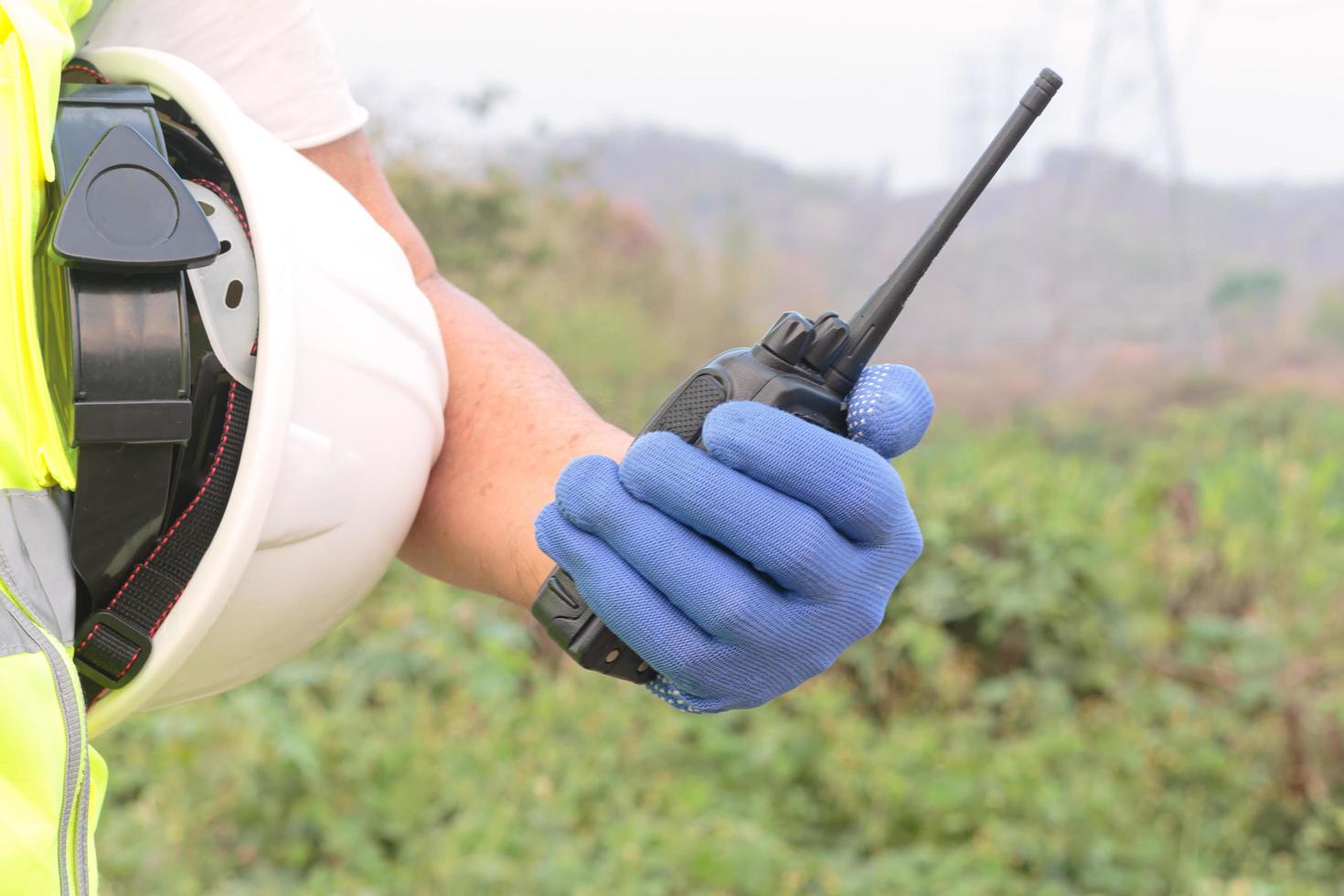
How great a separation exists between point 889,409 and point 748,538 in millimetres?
142

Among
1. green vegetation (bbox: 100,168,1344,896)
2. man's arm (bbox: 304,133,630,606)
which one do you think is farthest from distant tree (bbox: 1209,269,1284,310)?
man's arm (bbox: 304,133,630,606)

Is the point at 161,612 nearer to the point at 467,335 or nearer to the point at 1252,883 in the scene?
the point at 467,335

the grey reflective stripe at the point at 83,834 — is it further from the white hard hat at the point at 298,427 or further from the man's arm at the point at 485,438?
the man's arm at the point at 485,438

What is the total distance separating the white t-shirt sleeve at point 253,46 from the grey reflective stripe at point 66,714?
1.82ft

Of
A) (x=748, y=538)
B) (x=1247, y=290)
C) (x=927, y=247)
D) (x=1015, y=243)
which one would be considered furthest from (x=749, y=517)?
(x=1247, y=290)

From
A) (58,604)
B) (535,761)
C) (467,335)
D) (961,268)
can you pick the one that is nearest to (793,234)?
(961,268)

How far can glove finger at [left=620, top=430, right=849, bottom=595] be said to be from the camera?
857 millimetres

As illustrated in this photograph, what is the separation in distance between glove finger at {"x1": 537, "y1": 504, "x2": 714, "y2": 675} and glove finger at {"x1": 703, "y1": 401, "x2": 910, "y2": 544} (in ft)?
0.38

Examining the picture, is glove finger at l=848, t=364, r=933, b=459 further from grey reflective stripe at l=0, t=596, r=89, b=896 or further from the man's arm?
grey reflective stripe at l=0, t=596, r=89, b=896

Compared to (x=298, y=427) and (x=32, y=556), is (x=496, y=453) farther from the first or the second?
(x=32, y=556)

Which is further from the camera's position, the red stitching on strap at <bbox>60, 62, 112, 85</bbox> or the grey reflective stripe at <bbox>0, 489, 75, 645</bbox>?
the red stitching on strap at <bbox>60, 62, 112, 85</bbox>

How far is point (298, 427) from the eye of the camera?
929 mm

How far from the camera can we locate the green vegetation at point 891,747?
2.62 meters

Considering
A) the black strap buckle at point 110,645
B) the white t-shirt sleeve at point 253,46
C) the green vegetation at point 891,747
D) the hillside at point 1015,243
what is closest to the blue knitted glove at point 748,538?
the black strap buckle at point 110,645
